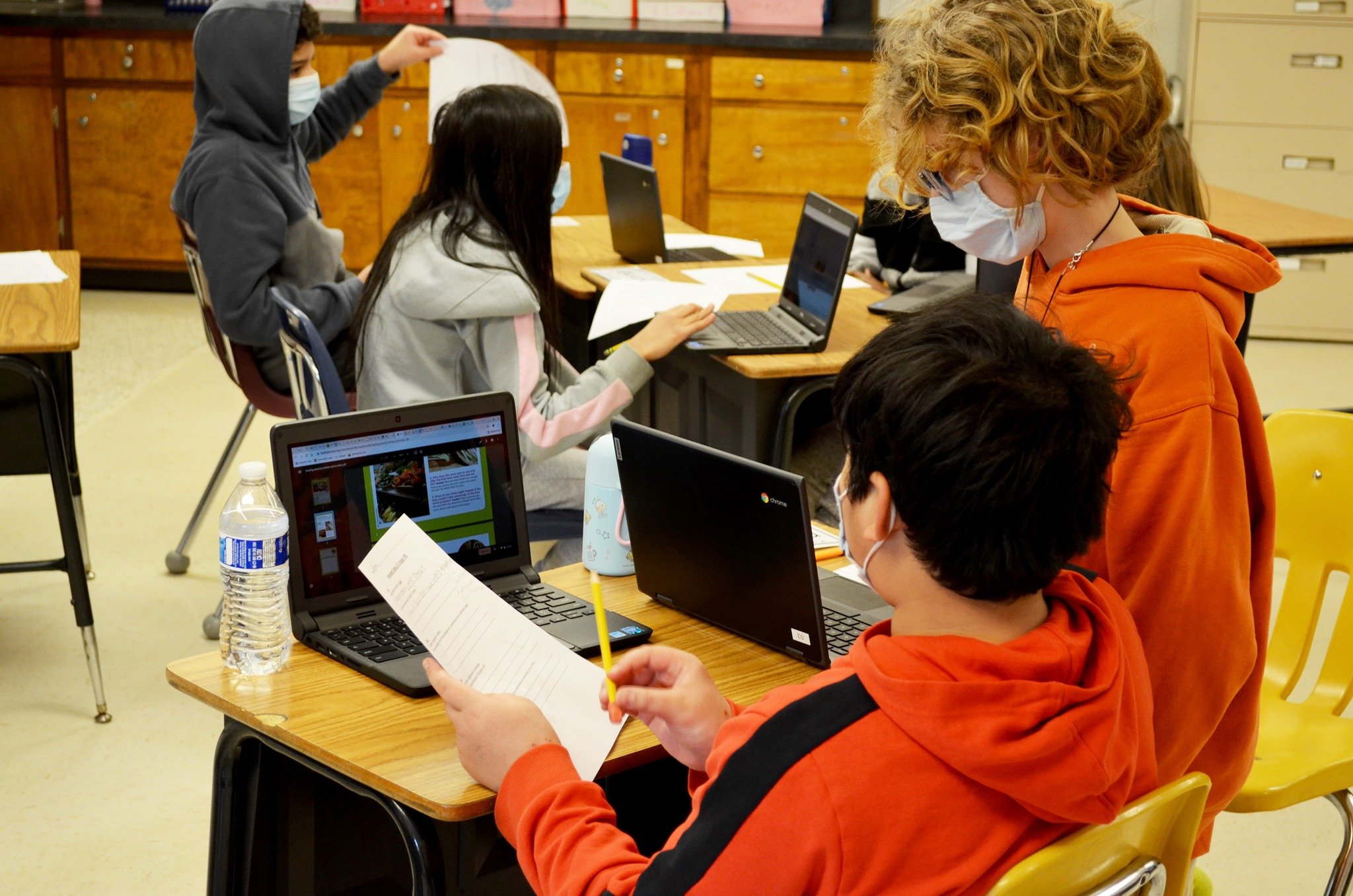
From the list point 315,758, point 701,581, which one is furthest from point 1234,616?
point 315,758

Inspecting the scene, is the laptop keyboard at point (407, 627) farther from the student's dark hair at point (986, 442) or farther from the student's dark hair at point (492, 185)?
the student's dark hair at point (492, 185)

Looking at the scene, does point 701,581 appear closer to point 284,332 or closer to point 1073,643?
point 1073,643

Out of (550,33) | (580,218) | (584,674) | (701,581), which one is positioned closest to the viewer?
(584,674)

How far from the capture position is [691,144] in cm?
530

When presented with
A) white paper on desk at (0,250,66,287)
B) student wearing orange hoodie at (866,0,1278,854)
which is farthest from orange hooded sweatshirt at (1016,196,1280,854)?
white paper on desk at (0,250,66,287)

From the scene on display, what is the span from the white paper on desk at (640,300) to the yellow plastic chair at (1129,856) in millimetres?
1682

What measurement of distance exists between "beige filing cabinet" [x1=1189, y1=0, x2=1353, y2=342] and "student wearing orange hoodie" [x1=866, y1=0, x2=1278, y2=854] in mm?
4164

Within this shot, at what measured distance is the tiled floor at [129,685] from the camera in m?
2.19

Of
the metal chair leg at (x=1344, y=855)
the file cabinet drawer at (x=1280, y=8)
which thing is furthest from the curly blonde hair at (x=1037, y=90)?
the file cabinet drawer at (x=1280, y=8)

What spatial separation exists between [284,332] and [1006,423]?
5.63 ft

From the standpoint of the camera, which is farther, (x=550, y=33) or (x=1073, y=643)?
(x=550, y=33)

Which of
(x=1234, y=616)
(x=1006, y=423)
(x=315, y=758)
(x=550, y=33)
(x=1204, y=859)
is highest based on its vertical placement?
(x=550, y=33)

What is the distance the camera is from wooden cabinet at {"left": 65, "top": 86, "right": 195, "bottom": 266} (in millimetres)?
5262

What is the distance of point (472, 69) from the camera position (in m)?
3.37
